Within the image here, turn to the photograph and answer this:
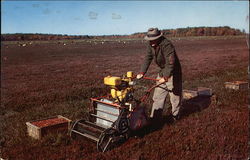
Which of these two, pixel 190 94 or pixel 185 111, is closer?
pixel 185 111

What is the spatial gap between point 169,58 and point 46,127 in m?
3.36

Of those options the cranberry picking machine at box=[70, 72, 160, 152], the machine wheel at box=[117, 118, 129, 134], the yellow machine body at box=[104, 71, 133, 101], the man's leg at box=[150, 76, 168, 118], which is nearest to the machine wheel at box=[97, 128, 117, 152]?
the cranberry picking machine at box=[70, 72, 160, 152]

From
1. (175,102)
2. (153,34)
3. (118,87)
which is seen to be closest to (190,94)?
(175,102)

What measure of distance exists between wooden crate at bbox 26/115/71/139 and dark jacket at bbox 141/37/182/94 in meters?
2.43

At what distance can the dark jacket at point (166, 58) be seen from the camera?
6605 mm

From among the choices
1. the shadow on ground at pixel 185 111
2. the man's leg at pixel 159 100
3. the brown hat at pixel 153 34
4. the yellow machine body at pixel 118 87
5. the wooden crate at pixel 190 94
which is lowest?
the shadow on ground at pixel 185 111

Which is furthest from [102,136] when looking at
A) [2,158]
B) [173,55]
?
[173,55]

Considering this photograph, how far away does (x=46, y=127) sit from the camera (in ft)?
20.4

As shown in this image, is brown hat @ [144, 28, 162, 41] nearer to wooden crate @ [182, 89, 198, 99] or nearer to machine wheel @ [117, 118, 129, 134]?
machine wheel @ [117, 118, 129, 134]

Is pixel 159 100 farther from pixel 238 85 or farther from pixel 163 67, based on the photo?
pixel 238 85

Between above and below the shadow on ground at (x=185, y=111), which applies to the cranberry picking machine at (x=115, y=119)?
above

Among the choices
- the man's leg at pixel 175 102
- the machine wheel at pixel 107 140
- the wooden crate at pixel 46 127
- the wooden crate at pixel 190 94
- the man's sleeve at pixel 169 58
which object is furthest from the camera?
the wooden crate at pixel 190 94

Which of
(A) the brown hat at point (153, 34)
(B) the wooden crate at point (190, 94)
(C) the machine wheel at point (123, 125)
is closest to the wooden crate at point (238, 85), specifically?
(B) the wooden crate at point (190, 94)

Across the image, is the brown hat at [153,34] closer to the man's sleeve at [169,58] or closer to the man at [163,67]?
the man at [163,67]
